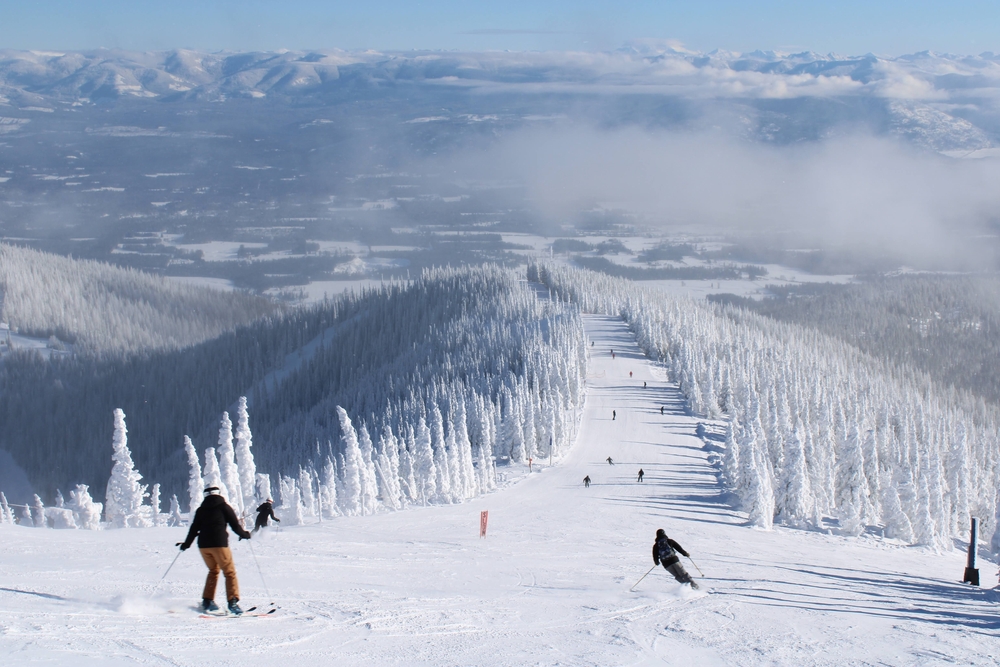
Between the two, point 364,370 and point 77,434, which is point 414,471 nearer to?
point 364,370

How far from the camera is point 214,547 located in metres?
17.2

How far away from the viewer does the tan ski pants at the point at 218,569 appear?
679 inches

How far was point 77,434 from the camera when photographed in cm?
17150

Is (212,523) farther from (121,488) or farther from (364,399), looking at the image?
(364,399)

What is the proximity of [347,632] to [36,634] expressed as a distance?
5248 millimetres

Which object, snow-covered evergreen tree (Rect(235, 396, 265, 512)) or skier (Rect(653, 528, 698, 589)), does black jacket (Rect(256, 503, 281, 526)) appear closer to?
skier (Rect(653, 528, 698, 589))

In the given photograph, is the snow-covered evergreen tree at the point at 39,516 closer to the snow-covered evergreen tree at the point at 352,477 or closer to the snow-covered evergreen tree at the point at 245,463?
the snow-covered evergreen tree at the point at 245,463

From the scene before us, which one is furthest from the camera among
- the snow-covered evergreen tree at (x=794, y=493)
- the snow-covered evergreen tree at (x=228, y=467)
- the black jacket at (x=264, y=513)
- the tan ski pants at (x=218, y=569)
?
the snow-covered evergreen tree at (x=794, y=493)

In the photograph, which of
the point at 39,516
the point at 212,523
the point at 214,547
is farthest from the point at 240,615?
the point at 39,516

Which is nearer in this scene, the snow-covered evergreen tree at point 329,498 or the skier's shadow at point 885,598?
the skier's shadow at point 885,598

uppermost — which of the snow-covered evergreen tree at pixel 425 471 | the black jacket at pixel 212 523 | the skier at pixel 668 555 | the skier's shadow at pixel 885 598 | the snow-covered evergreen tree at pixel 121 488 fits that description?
the black jacket at pixel 212 523

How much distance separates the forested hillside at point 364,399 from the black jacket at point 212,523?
43.5m

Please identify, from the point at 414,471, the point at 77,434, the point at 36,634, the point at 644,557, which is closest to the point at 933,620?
the point at 644,557

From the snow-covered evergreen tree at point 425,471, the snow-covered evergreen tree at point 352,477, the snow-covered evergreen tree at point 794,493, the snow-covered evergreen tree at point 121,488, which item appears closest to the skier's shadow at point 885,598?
the snow-covered evergreen tree at point 794,493
